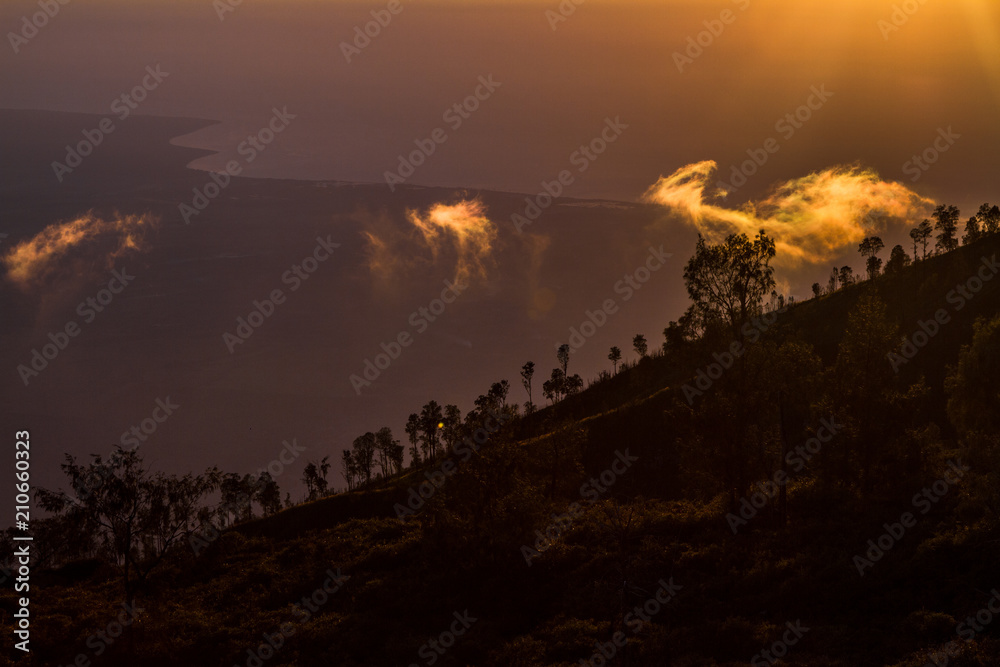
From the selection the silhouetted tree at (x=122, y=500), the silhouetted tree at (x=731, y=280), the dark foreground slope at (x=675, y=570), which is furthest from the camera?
the silhouetted tree at (x=731, y=280)

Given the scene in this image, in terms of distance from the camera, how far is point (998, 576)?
143 feet

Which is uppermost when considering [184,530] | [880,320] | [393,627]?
[880,320]

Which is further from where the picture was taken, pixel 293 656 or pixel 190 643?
pixel 190 643

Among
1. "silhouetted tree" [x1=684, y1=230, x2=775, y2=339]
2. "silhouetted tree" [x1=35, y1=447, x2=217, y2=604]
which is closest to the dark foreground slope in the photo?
"silhouetted tree" [x1=684, y1=230, x2=775, y2=339]

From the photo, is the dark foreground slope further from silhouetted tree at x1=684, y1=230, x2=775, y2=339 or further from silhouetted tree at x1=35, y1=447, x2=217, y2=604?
silhouetted tree at x1=35, y1=447, x2=217, y2=604

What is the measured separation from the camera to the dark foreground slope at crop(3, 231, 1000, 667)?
44.8 metres

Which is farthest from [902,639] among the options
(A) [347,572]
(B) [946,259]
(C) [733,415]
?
(B) [946,259]

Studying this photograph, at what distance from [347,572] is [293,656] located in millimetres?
16514

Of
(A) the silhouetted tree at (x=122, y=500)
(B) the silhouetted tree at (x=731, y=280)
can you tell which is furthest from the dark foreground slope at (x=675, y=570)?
(A) the silhouetted tree at (x=122, y=500)

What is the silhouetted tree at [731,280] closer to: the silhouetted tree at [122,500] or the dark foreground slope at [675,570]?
the dark foreground slope at [675,570]

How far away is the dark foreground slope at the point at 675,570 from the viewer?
147 feet

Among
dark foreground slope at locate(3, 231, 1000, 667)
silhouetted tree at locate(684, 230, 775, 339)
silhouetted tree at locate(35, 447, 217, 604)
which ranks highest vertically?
silhouetted tree at locate(684, 230, 775, 339)

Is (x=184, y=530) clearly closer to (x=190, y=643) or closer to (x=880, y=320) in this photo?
(x=190, y=643)

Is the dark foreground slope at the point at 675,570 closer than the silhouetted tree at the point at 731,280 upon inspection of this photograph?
Yes
